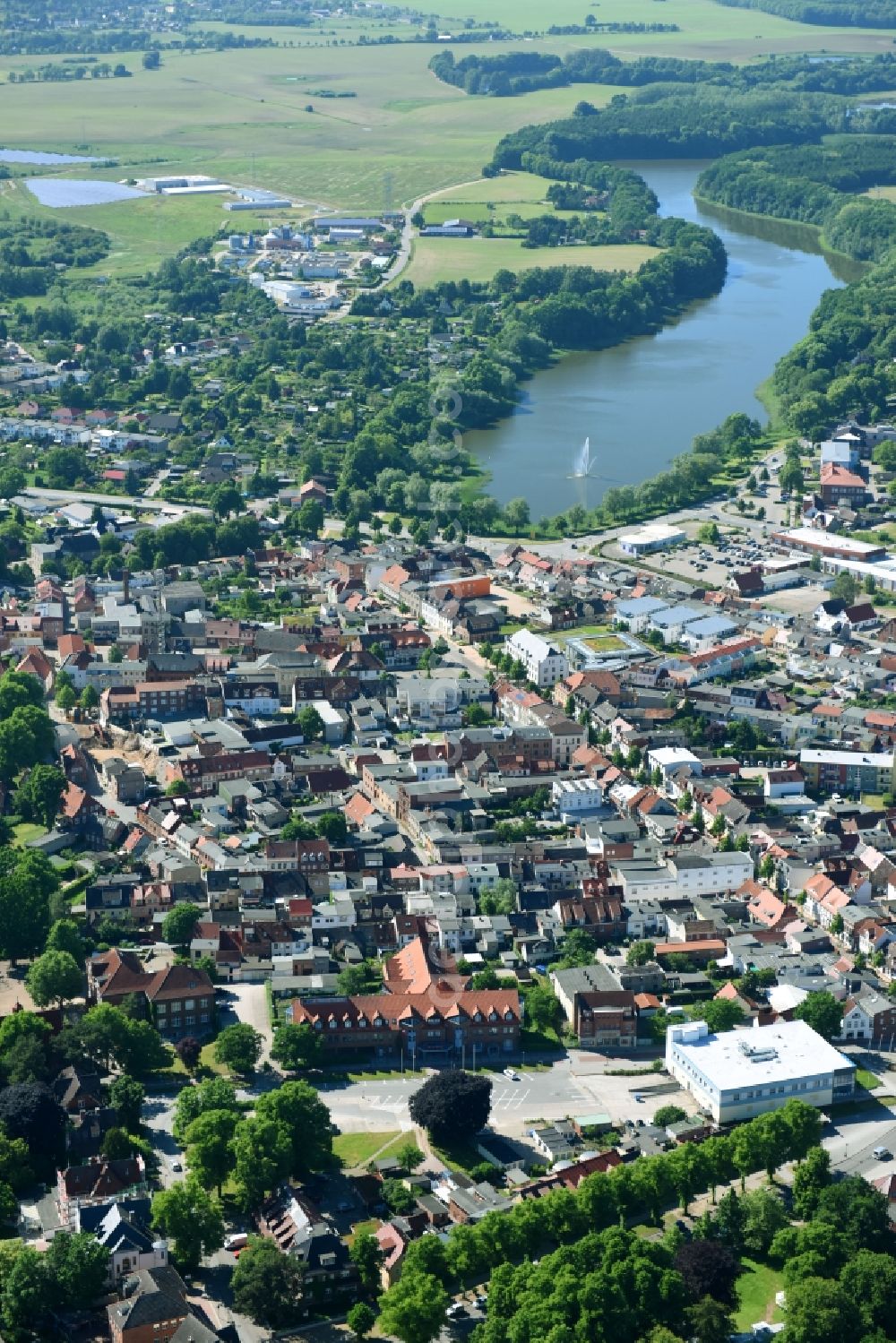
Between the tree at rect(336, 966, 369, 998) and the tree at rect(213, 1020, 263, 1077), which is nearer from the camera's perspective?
the tree at rect(213, 1020, 263, 1077)

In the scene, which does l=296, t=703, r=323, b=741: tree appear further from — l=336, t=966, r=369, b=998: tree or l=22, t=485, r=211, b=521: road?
l=22, t=485, r=211, b=521: road

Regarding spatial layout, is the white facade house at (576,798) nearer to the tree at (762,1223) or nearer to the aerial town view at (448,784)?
the aerial town view at (448,784)

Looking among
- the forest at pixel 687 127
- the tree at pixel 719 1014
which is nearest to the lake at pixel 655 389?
the forest at pixel 687 127

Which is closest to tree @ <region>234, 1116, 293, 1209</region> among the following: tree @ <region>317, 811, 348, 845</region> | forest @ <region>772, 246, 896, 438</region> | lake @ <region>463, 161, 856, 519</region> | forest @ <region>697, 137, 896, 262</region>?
tree @ <region>317, 811, 348, 845</region>

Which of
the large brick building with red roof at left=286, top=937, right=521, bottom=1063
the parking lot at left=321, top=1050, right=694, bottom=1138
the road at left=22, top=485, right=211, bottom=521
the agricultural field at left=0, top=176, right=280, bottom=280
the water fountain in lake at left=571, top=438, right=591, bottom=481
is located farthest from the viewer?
the agricultural field at left=0, top=176, right=280, bottom=280

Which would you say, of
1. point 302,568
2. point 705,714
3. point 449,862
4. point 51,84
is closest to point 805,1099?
point 449,862

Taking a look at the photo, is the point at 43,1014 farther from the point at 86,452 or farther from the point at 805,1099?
the point at 86,452
